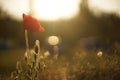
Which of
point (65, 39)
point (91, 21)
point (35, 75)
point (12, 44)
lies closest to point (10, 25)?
point (12, 44)

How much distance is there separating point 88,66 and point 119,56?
55cm

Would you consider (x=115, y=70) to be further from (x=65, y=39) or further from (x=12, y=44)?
(x=12, y=44)

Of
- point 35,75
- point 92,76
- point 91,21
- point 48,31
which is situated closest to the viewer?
point 35,75

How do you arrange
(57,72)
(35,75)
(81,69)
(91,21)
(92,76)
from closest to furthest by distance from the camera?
1. (35,75)
2. (92,76)
3. (81,69)
4. (57,72)
5. (91,21)

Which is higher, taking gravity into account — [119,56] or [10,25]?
[119,56]

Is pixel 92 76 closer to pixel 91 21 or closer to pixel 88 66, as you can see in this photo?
pixel 88 66

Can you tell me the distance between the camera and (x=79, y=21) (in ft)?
74.2

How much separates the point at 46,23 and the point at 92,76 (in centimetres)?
1839

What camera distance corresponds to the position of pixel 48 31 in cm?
2431

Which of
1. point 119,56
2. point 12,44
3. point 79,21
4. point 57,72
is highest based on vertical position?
point 119,56

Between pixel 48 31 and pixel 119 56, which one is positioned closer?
pixel 119 56

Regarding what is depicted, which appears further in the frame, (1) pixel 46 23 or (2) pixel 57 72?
(1) pixel 46 23

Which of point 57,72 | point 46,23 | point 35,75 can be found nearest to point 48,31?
point 46,23

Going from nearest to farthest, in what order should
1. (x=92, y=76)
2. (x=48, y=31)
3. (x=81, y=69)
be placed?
(x=92, y=76)
(x=81, y=69)
(x=48, y=31)
